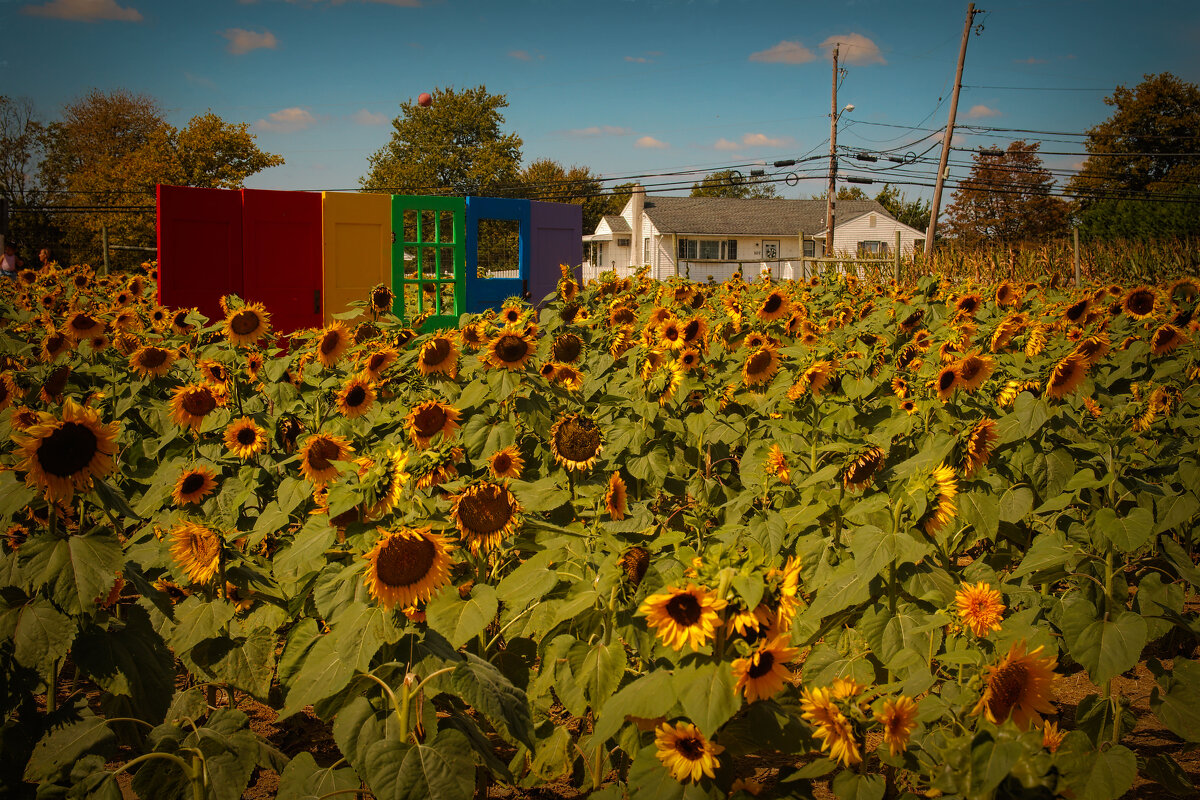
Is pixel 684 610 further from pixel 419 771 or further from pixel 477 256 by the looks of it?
pixel 477 256

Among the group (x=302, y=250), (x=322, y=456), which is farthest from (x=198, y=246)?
(x=322, y=456)

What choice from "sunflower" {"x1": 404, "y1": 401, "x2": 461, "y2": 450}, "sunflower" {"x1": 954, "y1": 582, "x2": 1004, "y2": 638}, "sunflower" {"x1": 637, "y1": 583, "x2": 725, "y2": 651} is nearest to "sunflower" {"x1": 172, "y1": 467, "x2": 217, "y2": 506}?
"sunflower" {"x1": 404, "y1": 401, "x2": 461, "y2": 450}

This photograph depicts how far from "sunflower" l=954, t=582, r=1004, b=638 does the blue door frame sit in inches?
389

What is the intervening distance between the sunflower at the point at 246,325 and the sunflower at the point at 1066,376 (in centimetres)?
394

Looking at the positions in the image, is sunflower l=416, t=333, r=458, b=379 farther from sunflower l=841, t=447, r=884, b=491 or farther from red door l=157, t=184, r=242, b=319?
red door l=157, t=184, r=242, b=319

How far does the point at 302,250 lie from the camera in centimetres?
1154

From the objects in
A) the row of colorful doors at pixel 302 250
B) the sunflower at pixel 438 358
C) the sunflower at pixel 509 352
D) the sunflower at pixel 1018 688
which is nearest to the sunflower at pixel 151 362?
the sunflower at pixel 438 358

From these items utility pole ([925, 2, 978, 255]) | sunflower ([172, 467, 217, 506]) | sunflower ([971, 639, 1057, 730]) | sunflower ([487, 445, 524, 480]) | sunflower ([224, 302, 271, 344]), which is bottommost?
sunflower ([971, 639, 1057, 730])

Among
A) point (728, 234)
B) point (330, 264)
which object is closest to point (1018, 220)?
point (728, 234)

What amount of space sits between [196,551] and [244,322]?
90.8 inches

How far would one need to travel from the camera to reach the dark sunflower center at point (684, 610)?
1.67 m

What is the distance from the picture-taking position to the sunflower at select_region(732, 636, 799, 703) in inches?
65.9

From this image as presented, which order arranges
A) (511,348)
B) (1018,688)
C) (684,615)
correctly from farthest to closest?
(511,348), (1018,688), (684,615)

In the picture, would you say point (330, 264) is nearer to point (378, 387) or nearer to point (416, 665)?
point (378, 387)
